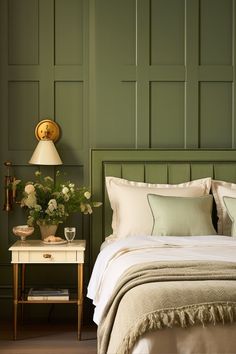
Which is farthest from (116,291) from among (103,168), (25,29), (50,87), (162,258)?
(25,29)

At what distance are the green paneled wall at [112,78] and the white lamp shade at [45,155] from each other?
0.20 meters

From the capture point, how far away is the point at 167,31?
5168 millimetres

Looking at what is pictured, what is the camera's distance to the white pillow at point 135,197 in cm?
468

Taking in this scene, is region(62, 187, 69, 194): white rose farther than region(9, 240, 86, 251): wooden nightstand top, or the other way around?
region(62, 187, 69, 194): white rose

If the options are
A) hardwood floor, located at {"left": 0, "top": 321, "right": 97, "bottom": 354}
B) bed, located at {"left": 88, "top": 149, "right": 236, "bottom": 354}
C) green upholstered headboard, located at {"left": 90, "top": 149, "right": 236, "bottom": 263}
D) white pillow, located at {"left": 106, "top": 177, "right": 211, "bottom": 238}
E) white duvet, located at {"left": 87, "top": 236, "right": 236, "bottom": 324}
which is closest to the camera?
bed, located at {"left": 88, "top": 149, "right": 236, "bottom": 354}

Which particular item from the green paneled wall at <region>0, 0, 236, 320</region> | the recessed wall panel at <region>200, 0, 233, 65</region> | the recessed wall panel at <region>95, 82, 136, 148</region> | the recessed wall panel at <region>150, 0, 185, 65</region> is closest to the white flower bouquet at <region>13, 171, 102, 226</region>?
the green paneled wall at <region>0, 0, 236, 320</region>

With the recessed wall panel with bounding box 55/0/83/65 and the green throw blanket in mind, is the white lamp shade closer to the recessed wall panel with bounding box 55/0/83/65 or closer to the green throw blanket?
the recessed wall panel with bounding box 55/0/83/65

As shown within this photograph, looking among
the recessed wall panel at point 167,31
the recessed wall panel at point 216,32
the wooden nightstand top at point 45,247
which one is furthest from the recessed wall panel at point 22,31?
the wooden nightstand top at point 45,247

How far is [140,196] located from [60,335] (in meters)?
1.21

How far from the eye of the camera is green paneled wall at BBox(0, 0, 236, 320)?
5148 mm

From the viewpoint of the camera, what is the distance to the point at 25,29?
5.17 meters

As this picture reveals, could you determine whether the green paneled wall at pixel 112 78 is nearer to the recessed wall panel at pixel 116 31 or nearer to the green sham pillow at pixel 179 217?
the recessed wall panel at pixel 116 31

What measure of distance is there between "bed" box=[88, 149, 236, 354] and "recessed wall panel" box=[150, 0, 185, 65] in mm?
826

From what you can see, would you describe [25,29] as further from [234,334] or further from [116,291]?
[234,334]
